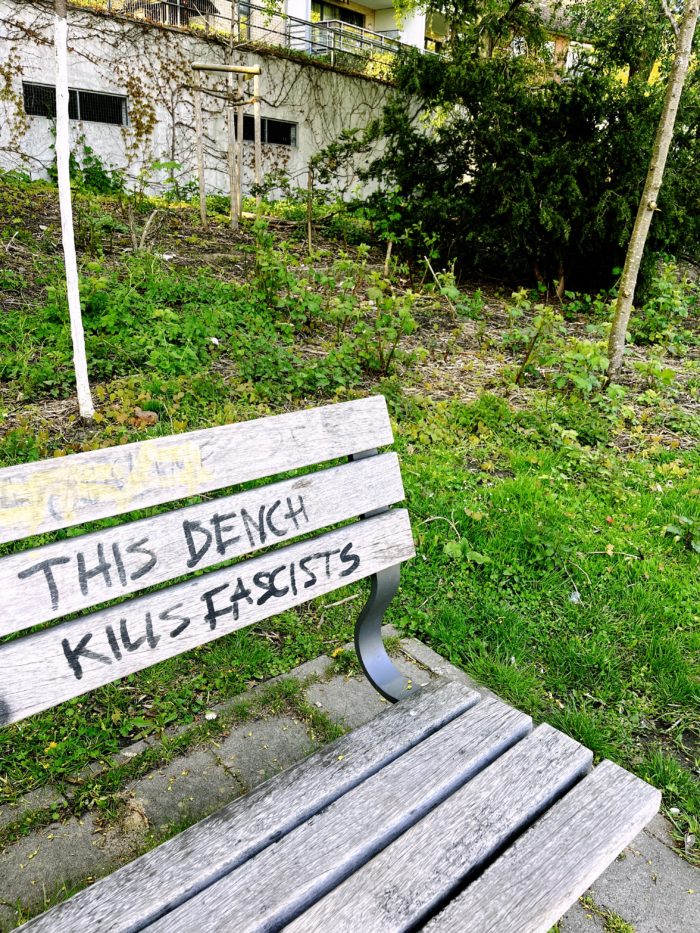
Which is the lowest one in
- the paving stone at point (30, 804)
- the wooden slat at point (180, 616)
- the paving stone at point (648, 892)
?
the paving stone at point (30, 804)

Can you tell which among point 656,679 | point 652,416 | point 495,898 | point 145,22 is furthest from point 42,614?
point 145,22

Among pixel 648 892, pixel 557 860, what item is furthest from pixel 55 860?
pixel 648 892

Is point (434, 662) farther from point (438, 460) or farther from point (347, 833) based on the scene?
point (438, 460)

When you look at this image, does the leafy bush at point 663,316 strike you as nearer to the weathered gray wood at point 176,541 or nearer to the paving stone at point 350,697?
the paving stone at point 350,697

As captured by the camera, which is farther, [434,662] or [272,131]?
[272,131]

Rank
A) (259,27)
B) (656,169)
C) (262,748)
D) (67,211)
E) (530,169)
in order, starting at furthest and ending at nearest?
(259,27) → (530,169) → (656,169) → (67,211) → (262,748)

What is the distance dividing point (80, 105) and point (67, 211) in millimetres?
11366

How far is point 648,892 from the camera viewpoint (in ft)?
5.89

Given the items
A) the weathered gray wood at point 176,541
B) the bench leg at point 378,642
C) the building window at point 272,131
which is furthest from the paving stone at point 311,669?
the building window at point 272,131

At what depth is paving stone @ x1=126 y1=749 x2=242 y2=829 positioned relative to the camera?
1.95m

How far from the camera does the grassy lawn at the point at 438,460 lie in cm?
242

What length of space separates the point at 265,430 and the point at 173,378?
2.84 m

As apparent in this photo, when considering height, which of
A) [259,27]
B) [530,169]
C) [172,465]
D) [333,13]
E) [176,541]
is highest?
[333,13]

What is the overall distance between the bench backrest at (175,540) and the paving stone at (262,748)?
635 millimetres
